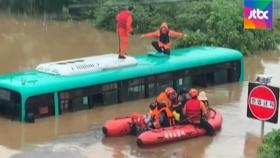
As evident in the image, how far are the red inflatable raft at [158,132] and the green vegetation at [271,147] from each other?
3.36 m

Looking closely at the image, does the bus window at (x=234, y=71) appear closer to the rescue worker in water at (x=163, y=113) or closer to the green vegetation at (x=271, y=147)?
the rescue worker in water at (x=163, y=113)

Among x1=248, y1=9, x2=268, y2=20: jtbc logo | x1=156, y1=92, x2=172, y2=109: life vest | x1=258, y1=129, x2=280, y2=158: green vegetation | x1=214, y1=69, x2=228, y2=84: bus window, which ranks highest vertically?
x1=248, y1=9, x2=268, y2=20: jtbc logo

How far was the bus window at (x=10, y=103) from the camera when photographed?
16.3m

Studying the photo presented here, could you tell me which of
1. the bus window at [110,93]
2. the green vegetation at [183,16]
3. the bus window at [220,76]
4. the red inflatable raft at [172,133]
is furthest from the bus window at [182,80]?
the green vegetation at [183,16]

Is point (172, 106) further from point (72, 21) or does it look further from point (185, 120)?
point (72, 21)

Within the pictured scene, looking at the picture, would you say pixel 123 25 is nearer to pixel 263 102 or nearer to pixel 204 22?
pixel 204 22

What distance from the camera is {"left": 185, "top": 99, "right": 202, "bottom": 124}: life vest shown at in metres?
15.2

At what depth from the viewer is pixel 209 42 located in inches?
1015

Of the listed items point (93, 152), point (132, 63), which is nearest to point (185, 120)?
point (93, 152)

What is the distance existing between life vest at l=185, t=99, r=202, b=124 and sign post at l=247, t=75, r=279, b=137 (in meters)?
4.87

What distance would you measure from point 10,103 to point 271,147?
24.3 ft

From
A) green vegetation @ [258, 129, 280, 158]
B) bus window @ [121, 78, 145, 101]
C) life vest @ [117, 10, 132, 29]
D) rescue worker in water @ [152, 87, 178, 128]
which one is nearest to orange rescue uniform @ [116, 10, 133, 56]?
Answer: life vest @ [117, 10, 132, 29]

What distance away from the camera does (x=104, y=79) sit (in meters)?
17.7

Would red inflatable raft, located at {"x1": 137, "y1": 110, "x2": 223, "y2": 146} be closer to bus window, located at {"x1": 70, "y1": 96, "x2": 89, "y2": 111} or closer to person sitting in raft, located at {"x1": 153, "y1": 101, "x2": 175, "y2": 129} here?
person sitting in raft, located at {"x1": 153, "y1": 101, "x2": 175, "y2": 129}
